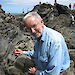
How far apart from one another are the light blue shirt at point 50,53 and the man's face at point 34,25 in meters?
0.09

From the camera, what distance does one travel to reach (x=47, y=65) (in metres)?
3.89

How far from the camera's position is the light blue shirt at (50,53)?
3777mm

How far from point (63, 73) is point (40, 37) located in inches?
32.1

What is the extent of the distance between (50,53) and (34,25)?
514mm

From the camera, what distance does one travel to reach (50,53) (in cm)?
380

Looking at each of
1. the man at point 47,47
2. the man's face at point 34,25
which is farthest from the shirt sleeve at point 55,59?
the man's face at point 34,25

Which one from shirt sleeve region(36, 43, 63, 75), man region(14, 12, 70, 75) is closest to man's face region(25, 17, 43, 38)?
man region(14, 12, 70, 75)

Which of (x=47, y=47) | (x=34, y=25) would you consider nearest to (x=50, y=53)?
(x=47, y=47)

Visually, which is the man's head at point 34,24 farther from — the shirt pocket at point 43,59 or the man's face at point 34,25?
the shirt pocket at point 43,59

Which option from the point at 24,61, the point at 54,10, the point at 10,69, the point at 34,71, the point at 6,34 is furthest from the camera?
the point at 54,10

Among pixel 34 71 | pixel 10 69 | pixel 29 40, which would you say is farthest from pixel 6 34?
pixel 34 71

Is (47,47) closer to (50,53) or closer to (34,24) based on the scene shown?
(50,53)

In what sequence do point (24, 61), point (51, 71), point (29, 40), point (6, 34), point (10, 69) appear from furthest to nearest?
point (6, 34), point (29, 40), point (10, 69), point (24, 61), point (51, 71)

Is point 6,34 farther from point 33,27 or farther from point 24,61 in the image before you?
point 33,27
